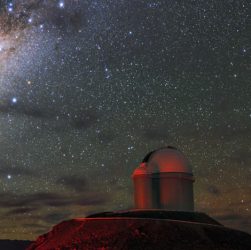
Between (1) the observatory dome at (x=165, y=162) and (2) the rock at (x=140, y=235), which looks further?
(1) the observatory dome at (x=165, y=162)

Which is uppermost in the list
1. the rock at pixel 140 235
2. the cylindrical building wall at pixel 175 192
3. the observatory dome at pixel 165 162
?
the observatory dome at pixel 165 162

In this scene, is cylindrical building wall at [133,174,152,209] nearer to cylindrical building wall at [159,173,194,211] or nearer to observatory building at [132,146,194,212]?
observatory building at [132,146,194,212]

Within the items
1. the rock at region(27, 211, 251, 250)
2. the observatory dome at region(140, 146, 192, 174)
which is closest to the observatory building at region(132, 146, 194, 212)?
the observatory dome at region(140, 146, 192, 174)

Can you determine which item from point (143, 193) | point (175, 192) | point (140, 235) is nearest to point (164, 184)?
point (175, 192)

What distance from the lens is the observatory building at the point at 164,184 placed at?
2203 cm

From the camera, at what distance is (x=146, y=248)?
17266 millimetres

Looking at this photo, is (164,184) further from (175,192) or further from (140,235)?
(140,235)

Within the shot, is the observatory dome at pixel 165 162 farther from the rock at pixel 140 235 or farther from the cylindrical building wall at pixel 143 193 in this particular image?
the rock at pixel 140 235

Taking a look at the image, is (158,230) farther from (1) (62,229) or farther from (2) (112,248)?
(1) (62,229)

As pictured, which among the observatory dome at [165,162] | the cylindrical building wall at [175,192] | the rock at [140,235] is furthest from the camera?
the observatory dome at [165,162]

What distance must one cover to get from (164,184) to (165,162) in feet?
3.71

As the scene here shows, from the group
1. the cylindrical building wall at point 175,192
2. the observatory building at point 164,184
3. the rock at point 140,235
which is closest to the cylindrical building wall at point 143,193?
the observatory building at point 164,184

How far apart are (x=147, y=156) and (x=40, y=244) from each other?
6.97 m

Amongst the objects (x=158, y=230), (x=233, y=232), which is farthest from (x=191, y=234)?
(x=233, y=232)
